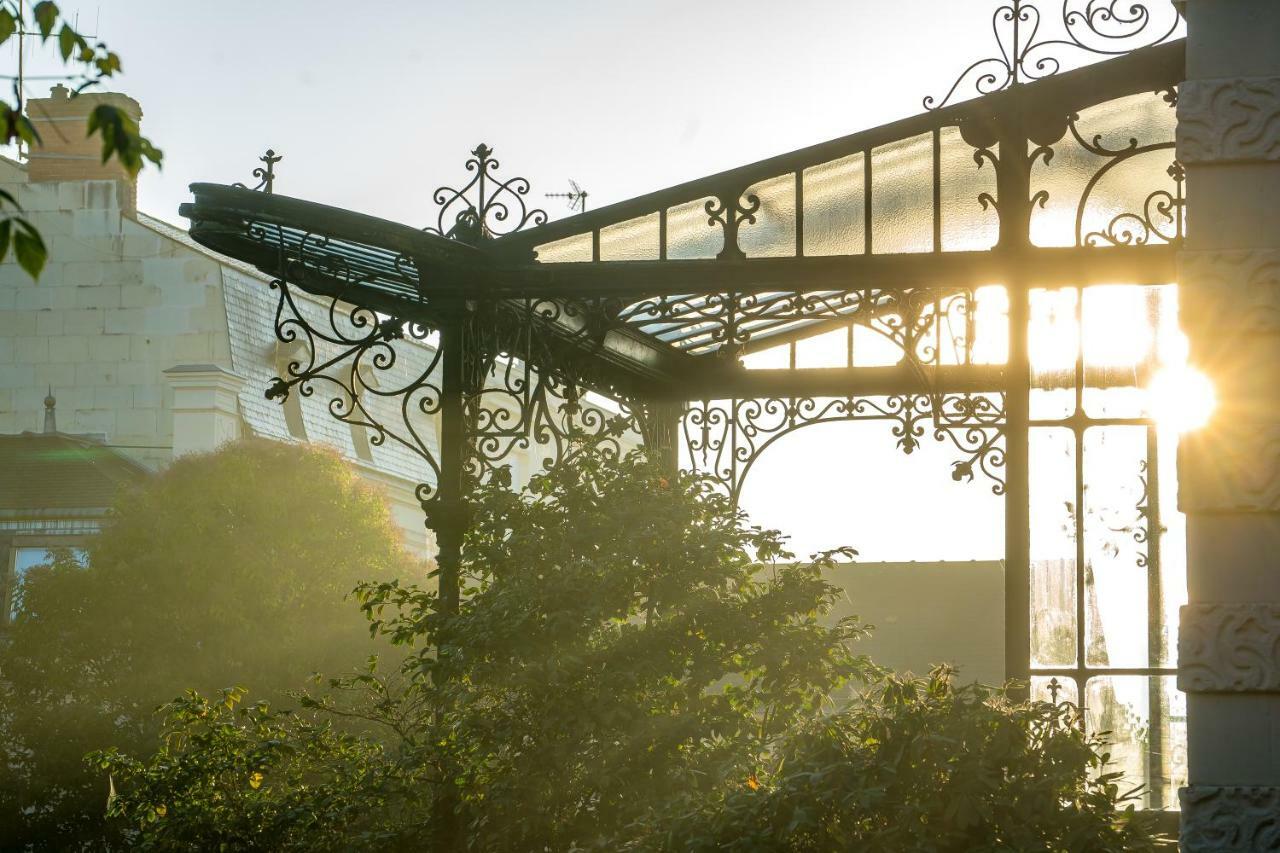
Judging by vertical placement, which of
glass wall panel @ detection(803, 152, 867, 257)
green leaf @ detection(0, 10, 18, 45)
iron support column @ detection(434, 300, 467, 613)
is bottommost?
iron support column @ detection(434, 300, 467, 613)

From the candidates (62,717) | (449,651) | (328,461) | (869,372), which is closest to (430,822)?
(449,651)

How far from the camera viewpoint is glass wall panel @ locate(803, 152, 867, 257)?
31.1ft

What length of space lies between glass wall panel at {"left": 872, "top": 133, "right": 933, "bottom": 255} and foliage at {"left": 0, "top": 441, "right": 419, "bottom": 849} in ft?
42.0

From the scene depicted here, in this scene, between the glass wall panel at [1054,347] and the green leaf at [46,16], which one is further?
the glass wall panel at [1054,347]

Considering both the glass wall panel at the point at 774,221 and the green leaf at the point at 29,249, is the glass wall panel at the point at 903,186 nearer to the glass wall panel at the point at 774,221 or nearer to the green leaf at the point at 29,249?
the glass wall panel at the point at 774,221

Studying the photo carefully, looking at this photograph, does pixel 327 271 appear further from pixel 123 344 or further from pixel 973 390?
pixel 123 344

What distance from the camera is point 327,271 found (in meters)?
9.46

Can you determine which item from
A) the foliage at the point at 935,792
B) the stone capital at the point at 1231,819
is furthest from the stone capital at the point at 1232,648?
the foliage at the point at 935,792

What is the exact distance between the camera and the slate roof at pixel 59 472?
1200 inches

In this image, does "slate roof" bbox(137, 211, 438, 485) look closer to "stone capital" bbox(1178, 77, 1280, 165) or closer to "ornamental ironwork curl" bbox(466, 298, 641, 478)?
"ornamental ironwork curl" bbox(466, 298, 641, 478)

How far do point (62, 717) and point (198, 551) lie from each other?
2.92 meters

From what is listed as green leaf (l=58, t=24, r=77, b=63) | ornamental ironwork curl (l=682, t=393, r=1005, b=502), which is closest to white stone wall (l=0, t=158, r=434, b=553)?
ornamental ironwork curl (l=682, t=393, r=1005, b=502)

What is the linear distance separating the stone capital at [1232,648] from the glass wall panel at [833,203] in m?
4.69

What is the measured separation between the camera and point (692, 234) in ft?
31.1
